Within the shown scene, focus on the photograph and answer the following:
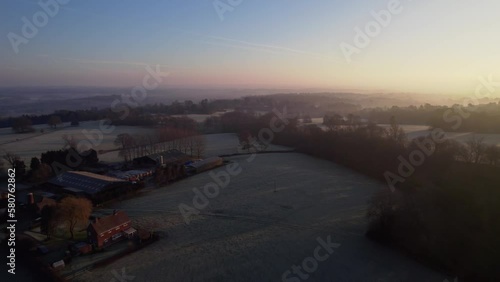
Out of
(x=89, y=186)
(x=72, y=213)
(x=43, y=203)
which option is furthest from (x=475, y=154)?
(x=43, y=203)

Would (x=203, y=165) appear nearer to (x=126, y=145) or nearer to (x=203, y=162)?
(x=203, y=162)

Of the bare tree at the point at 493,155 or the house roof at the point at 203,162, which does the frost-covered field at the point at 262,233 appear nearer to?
the house roof at the point at 203,162

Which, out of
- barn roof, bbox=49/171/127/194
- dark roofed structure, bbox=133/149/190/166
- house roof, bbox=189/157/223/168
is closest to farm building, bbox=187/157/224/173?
house roof, bbox=189/157/223/168

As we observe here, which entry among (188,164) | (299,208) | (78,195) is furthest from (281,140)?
(78,195)

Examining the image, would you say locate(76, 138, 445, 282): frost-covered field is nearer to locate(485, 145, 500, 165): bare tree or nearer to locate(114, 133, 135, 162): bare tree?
locate(485, 145, 500, 165): bare tree

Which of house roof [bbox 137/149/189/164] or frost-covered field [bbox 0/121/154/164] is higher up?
frost-covered field [bbox 0/121/154/164]
